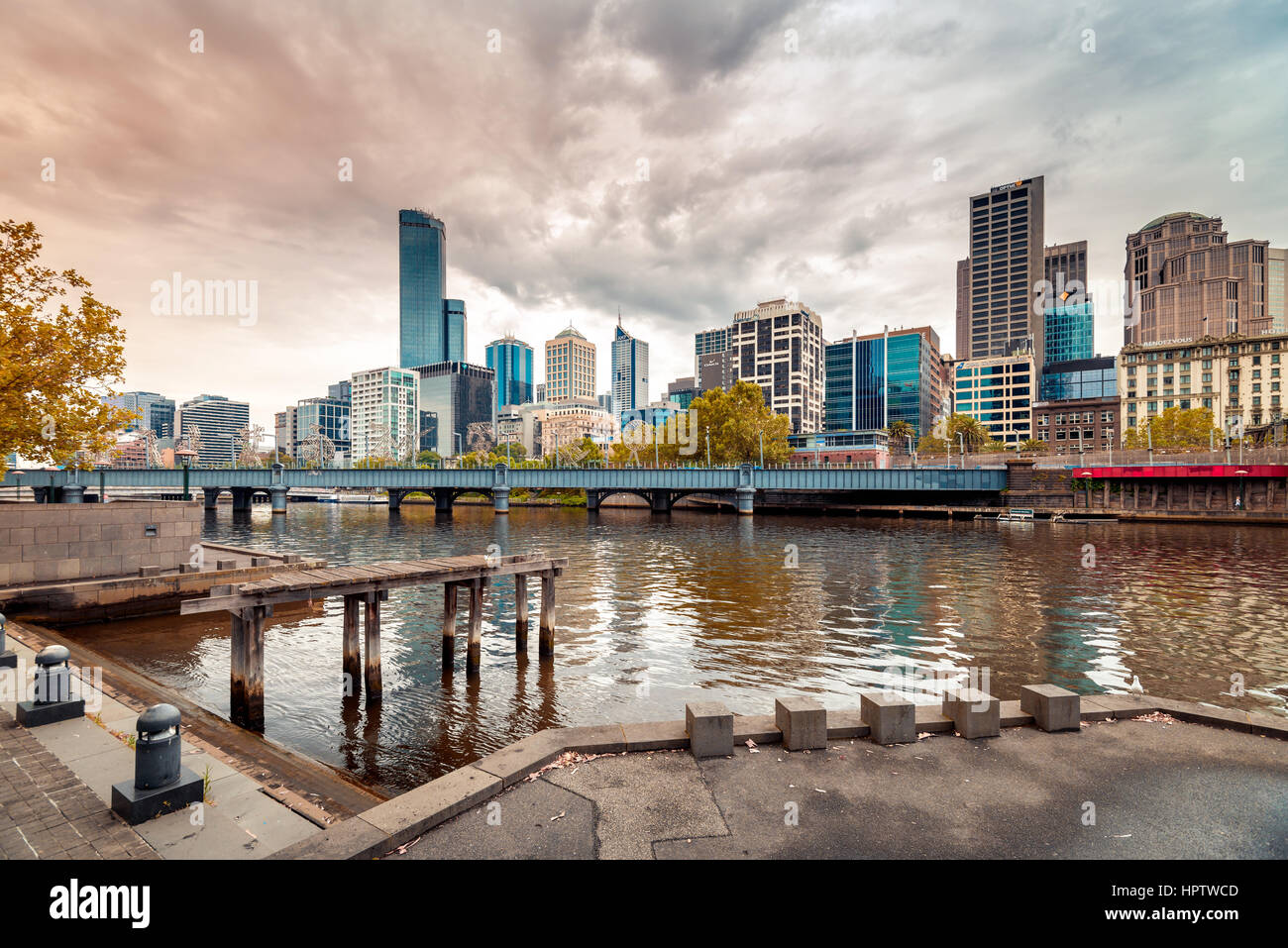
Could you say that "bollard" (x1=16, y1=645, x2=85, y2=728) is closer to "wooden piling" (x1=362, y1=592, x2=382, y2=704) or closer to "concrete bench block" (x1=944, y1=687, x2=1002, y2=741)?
"wooden piling" (x1=362, y1=592, x2=382, y2=704)

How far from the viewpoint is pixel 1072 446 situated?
15100 centimetres

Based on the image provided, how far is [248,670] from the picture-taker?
1427 cm

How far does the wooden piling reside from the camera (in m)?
15.8

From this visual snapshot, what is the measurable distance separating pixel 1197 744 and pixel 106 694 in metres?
19.9

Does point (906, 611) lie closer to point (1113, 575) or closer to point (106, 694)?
point (1113, 575)

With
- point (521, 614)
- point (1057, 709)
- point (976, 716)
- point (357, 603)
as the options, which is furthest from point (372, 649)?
point (1057, 709)

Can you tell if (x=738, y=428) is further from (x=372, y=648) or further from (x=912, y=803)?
(x=912, y=803)

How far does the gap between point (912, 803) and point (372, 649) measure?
13.3m

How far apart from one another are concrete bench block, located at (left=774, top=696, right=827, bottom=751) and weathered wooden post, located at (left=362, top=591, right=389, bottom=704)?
36.5 feet

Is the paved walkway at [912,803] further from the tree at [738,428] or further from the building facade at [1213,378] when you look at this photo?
the building facade at [1213,378]

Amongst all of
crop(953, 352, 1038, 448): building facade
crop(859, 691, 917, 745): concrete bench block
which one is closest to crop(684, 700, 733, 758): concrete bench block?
crop(859, 691, 917, 745): concrete bench block

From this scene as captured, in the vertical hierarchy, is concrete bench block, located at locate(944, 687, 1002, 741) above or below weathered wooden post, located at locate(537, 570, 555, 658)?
above

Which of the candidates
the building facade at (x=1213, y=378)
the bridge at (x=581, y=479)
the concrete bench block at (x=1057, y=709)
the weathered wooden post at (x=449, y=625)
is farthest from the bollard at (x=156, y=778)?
the building facade at (x=1213, y=378)
